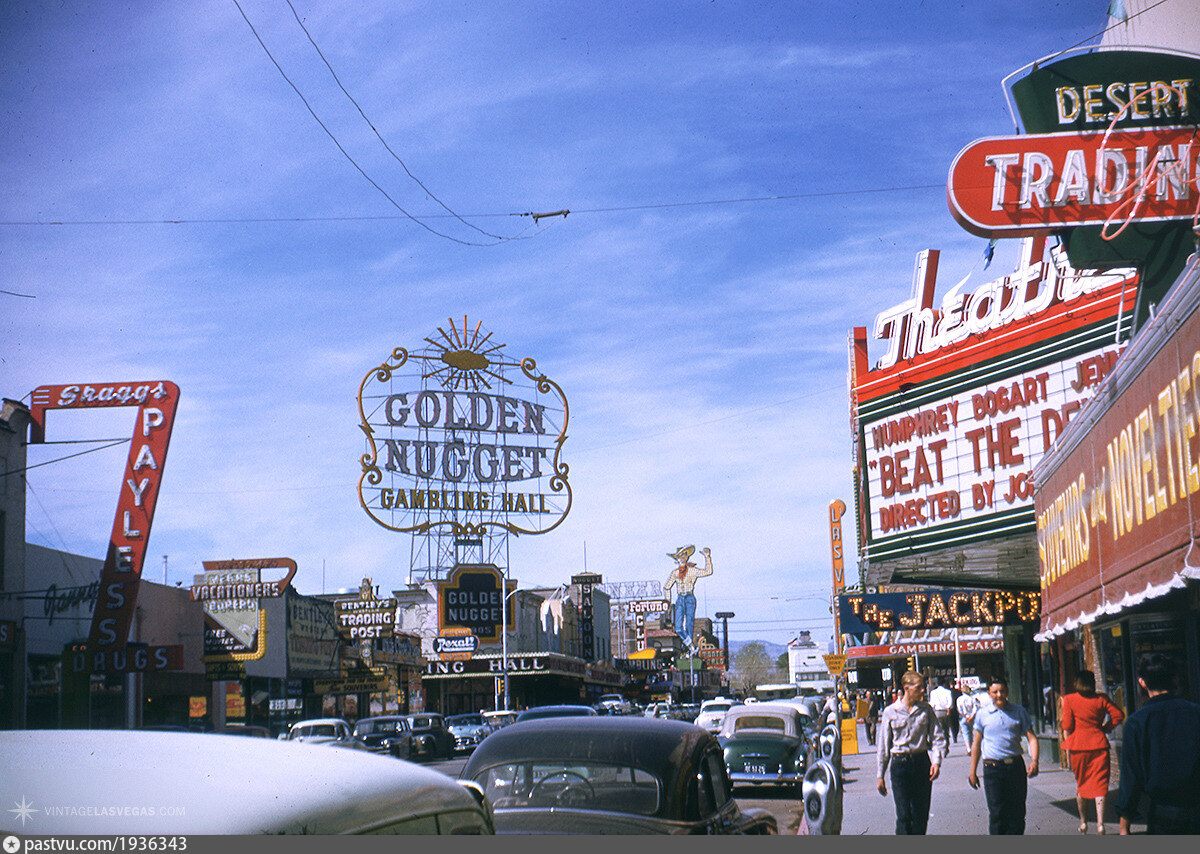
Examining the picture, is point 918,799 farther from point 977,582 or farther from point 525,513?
point 525,513

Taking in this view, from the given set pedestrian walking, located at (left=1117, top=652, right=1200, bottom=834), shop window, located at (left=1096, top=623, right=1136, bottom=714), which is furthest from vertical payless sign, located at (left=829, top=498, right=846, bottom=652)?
pedestrian walking, located at (left=1117, top=652, right=1200, bottom=834)

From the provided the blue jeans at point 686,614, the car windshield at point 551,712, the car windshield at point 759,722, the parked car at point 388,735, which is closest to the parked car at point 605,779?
the car windshield at point 759,722

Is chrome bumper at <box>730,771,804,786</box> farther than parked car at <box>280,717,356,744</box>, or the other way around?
parked car at <box>280,717,356,744</box>

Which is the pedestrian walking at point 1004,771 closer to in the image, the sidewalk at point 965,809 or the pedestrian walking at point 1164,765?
the sidewalk at point 965,809

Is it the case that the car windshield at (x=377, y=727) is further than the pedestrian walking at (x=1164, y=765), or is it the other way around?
the car windshield at (x=377, y=727)

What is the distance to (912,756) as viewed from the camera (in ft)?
34.1

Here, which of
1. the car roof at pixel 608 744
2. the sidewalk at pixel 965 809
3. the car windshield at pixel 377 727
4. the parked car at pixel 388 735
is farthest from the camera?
the car windshield at pixel 377 727

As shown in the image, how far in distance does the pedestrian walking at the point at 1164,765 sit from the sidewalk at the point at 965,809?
2333 millimetres

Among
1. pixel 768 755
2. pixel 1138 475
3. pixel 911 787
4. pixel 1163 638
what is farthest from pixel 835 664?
pixel 1138 475

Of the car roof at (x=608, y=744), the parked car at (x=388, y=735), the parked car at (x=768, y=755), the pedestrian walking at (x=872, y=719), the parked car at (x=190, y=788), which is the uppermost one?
the parked car at (x=190, y=788)

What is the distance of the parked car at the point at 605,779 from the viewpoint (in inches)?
258

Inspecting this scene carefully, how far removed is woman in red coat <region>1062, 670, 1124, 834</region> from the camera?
1020cm

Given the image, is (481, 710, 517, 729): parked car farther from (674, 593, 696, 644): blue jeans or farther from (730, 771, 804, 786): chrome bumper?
(674, 593, 696, 644): blue jeans

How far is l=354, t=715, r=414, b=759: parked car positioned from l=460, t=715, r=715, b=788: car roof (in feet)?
81.6
